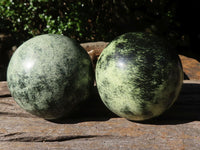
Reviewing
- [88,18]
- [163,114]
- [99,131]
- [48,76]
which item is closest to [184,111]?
[163,114]

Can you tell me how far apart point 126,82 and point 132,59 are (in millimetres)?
226

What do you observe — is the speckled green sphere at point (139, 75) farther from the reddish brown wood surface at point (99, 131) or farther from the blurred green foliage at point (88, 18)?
the blurred green foliage at point (88, 18)

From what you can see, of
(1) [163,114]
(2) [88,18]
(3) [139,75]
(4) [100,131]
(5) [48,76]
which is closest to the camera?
(3) [139,75]

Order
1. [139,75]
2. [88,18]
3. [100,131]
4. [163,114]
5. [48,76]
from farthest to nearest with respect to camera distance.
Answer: [88,18] → [163,114] → [100,131] → [48,76] → [139,75]

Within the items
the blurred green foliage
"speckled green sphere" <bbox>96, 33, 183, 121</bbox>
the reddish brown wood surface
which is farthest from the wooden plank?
the blurred green foliage

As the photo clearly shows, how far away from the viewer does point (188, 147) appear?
2.11m

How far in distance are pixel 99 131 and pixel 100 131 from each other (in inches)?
0.4

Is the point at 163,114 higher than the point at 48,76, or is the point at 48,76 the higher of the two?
the point at 48,76

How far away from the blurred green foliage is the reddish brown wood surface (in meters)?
2.69

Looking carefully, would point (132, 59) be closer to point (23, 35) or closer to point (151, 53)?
point (151, 53)

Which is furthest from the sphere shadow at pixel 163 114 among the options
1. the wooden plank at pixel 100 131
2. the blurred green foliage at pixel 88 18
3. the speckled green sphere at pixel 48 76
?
the blurred green foliage at pixel 88 18

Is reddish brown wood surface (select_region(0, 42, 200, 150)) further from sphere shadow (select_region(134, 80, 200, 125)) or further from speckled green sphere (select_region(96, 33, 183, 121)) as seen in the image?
speckled green sphere (select_region(96, 33, 183, 121))

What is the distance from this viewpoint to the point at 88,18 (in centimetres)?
517

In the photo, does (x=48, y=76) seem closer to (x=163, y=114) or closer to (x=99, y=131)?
(x=99, y=131)
